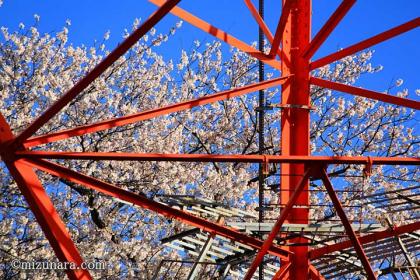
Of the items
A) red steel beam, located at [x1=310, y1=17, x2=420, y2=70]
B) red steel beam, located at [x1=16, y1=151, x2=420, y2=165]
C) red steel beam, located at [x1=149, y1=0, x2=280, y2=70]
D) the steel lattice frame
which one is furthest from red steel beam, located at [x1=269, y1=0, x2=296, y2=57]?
red steel beam, located at [x1=16, y1=151, x2=420, y2=165]

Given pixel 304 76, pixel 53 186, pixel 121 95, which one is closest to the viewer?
pixel 304 76

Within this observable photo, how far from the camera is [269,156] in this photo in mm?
7438

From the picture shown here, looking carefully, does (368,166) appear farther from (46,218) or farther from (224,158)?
(46,218)

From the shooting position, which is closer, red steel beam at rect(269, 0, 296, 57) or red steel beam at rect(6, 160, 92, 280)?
red steel beam at rect(6, 160, 92, 280)

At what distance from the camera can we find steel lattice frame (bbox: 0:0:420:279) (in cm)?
724

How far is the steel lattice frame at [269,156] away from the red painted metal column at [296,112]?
0.04 ft

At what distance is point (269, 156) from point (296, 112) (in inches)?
114

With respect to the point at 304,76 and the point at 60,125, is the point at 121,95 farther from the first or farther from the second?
the point at 304,76

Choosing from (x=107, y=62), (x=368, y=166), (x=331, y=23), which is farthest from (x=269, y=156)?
(x=331, y=23)

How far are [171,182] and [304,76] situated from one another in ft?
23.4

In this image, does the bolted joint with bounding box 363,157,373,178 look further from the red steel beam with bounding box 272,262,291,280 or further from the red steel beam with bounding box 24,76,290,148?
the red steel beam with bounding box 272,262,291,280

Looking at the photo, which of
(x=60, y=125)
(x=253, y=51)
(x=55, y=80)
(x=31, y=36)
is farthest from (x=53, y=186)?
(x=253, y=51)

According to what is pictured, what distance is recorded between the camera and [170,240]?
954cm

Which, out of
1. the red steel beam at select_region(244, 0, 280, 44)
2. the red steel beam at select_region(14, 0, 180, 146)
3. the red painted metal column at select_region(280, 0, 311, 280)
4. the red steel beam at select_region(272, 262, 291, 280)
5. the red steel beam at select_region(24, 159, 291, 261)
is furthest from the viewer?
the red steel beam at select_region(244, 0, 280, 44)
